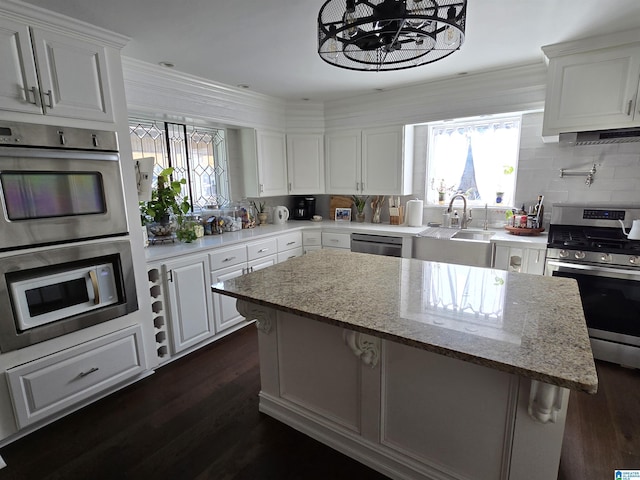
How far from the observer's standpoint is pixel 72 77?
73.1 inches

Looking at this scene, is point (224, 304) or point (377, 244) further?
point (377, 244)

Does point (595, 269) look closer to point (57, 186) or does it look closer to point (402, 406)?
point (402, 406)

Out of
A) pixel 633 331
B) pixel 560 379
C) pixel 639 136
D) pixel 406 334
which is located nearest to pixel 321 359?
pixel 406 334

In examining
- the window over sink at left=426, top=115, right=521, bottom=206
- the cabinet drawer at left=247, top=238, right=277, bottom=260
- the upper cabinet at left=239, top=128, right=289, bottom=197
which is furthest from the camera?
the upper cabinet at left=239, top=128, right=289, bottom=197

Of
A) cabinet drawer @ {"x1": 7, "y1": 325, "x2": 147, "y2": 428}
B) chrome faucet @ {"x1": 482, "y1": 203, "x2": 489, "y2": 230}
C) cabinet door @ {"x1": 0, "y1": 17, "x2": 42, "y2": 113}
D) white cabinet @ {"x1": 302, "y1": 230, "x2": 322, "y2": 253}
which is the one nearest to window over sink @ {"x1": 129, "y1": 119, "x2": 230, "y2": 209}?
white cabinet @ {"x1": 302, "y1": 230, "x2": 322, "y2": 253}

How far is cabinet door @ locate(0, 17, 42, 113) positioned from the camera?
Result: 5.32 ft

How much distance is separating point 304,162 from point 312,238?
0.92 m

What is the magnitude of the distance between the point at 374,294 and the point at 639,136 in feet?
7.58

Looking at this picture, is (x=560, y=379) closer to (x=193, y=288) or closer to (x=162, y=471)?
(x=162, y=471)

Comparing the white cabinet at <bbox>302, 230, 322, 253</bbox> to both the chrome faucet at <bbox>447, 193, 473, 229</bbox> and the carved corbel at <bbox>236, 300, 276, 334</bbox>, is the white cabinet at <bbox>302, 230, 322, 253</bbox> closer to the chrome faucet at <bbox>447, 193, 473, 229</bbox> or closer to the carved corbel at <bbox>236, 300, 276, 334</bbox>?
the chrome faucet at <bbox>447, 193, 473, 229</bbox>

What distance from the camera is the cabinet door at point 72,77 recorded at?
1.76m

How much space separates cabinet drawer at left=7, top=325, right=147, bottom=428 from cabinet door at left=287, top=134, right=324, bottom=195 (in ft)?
7.62

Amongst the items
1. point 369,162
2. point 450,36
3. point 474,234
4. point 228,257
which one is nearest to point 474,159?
point 474,234

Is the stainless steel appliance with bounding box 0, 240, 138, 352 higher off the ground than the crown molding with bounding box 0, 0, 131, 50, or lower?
lower
